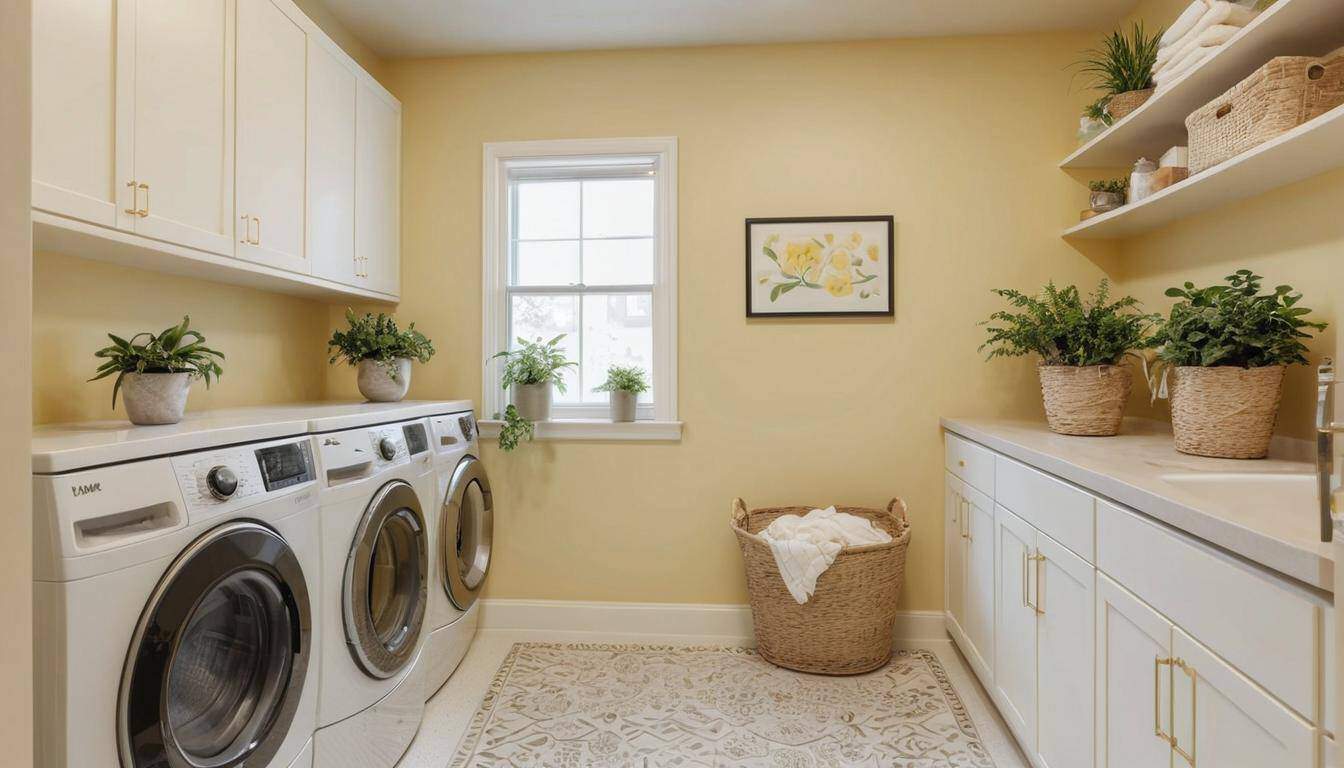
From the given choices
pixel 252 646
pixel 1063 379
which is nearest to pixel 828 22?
pixel 1063 379

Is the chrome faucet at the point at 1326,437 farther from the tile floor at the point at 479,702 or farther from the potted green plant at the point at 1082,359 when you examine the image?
the tile floor at the point at 479,702

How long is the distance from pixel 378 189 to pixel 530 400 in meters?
1.10

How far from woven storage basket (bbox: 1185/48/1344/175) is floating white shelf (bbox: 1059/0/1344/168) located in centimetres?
7

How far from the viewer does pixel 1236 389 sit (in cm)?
155

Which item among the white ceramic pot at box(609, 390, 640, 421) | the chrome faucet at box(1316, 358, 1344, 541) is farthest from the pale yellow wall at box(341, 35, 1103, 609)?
Answer: the chrome faucet at box(1316, 358, 1344, 541)

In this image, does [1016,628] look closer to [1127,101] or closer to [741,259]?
[741,259]

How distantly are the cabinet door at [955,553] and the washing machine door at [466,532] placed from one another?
6.32 feet

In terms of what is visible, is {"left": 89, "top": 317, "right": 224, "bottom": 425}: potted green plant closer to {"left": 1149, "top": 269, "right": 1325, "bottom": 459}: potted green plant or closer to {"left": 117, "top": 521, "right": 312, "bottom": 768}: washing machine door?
{"left": 117, "top": 521, "right": 312, "bottom": 768}: washing machine door

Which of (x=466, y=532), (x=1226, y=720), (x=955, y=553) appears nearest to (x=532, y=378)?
(x=466, y=532)

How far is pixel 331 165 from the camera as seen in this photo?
7.40 feet

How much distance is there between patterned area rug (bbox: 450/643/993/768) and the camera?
1.87m

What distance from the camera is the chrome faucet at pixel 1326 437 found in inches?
28.3

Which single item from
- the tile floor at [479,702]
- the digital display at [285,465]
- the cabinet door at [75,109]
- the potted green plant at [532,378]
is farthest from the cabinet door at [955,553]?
the cabinet door at [75,109]

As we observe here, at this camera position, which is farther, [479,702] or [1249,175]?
[479,702]
